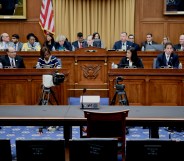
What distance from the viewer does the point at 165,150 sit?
3.13m

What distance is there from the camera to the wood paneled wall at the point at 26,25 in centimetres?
1202

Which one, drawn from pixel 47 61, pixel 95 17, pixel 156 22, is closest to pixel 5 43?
pixel 47 61

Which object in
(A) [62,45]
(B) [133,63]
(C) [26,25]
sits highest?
(C) [26,25]

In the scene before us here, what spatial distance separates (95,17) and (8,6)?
2.80 meters

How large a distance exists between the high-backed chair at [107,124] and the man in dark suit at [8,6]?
8655 mm

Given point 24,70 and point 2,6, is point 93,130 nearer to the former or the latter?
point 24,70

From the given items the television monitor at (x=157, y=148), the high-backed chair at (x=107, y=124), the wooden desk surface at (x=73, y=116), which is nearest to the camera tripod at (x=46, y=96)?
the wooden desk surface at (x=73, y=116)

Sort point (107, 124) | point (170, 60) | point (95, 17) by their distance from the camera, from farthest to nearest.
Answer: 1. point (95, 17)
2. point (170, 60)
3. point (107, 124)

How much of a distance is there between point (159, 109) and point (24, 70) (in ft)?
12.4

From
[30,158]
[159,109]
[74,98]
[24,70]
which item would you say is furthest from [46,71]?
[30,158]

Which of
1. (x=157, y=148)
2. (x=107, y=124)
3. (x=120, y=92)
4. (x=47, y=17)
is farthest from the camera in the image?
(x=47, y=17)

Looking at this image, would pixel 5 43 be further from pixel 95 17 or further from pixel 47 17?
pixel 95 17

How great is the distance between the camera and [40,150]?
321 cm

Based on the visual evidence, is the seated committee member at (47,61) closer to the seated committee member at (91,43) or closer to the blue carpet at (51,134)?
the blue carpet at (51,134)
